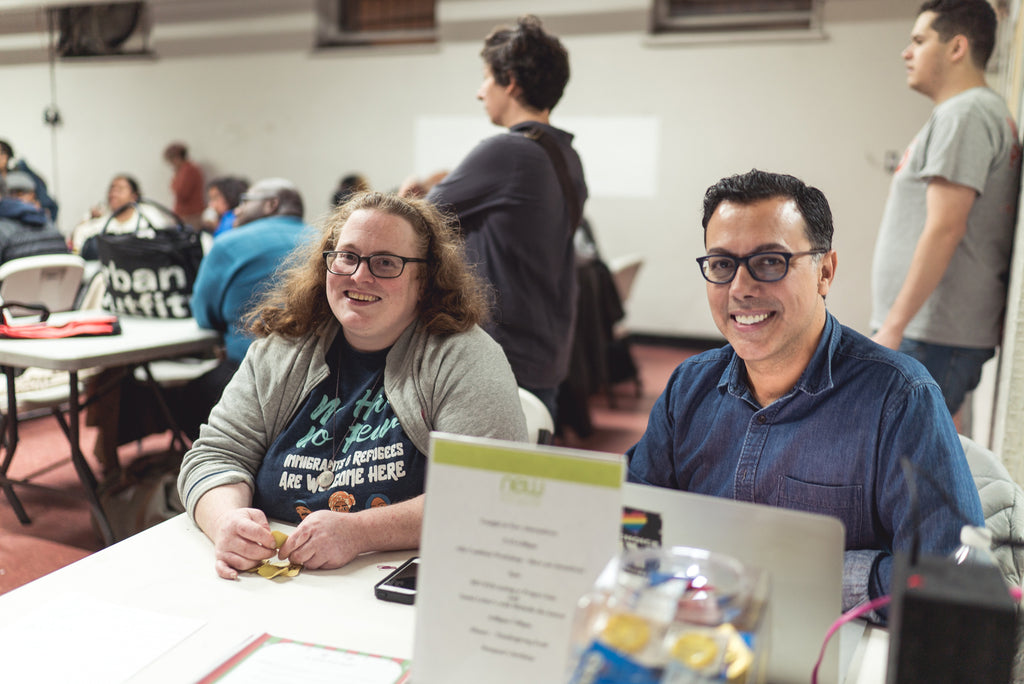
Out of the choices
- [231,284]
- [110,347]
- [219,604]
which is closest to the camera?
[219,604]

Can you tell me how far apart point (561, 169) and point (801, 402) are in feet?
3.99

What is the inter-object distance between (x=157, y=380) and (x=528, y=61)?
6.62 ft

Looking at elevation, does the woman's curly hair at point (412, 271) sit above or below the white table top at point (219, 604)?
above

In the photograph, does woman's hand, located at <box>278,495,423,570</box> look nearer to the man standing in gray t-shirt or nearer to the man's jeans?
the man standing in gray t-shirt

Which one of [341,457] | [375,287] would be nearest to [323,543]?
[341,457]

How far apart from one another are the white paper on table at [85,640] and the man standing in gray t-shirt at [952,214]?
1.82 metres

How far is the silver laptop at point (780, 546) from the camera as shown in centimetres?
78

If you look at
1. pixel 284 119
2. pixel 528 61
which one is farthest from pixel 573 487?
pixel 284 119

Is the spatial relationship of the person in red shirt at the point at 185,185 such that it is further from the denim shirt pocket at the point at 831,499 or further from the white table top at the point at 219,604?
the denim shirt pocket at the point at 831,499

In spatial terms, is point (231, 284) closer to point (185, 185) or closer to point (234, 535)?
point (234, 535)

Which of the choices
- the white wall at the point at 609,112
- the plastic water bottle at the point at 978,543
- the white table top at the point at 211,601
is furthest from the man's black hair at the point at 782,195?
the white wall at the point at 609,112

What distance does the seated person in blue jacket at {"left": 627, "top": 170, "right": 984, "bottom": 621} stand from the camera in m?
1.11

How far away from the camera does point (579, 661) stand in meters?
0.65

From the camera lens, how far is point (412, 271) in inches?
62.3
